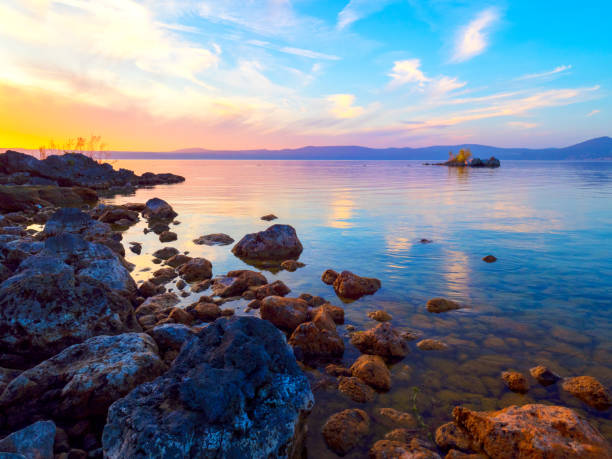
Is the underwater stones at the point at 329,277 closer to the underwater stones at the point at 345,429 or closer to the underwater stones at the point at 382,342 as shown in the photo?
the underwater stones at the point at 382,342

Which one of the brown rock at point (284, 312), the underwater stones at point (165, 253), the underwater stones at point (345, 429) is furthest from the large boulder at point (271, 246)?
the underwater stones at point (345, 429)

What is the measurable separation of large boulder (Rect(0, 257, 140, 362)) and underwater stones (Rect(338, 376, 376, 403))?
175 inches

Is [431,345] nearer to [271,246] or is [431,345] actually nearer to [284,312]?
[284,312]

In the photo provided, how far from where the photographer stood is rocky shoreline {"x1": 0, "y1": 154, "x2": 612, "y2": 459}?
3854 mm

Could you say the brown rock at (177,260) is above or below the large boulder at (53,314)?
below

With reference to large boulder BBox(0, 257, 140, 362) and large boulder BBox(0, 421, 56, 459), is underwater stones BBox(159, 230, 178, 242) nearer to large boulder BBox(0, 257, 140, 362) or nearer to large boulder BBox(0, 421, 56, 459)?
large boulder BBox(0, 257, 140, 362)

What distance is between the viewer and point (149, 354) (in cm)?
581

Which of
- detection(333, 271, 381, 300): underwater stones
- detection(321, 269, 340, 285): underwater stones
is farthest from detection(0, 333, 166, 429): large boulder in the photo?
detection(321, 269, 340, 285): underwater stones

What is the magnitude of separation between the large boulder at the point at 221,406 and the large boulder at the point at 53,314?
3193 mm

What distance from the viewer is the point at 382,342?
7.79 meters

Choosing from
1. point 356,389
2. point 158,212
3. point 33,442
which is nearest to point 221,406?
point 33,442

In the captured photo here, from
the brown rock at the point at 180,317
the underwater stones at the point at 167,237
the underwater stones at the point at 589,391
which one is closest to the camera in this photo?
the underwater stones at the point at 589,391

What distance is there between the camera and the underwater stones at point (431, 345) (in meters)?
8.01

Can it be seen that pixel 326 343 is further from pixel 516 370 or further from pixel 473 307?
pixel 473 307
